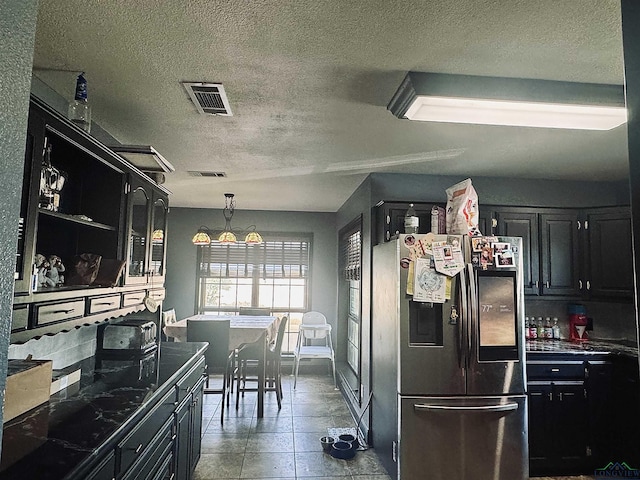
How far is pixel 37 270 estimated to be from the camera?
5.18 feet

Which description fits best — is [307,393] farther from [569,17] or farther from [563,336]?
[569,17]

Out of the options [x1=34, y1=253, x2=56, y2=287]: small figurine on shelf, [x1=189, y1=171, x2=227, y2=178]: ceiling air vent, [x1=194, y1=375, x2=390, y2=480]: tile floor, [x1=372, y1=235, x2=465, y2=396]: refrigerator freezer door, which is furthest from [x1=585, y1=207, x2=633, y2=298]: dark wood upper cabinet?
[x1=34, y1=253, x2=56, y2=287]: small figurine on shelf

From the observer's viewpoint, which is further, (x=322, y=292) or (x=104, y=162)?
(x=322, y=292)

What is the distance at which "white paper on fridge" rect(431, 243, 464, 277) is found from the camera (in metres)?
2.83

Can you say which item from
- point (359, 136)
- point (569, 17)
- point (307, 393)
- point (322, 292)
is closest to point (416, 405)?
point (359, 136)

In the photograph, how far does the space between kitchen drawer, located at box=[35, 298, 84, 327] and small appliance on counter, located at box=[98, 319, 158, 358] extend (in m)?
0.93

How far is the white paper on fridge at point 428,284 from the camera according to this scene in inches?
111

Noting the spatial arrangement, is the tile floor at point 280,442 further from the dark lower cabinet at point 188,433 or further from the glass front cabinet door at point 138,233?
the glass front cabinet door at point 138,233

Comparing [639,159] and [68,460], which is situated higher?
[639,159]

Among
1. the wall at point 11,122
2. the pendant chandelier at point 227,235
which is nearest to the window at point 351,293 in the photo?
the pendant chandelier at point 227,235


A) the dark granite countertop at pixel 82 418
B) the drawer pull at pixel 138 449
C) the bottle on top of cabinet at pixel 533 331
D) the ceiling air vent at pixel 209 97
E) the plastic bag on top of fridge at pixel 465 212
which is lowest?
the drawer pull at pixel 138 449

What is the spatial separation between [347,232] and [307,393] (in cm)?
214

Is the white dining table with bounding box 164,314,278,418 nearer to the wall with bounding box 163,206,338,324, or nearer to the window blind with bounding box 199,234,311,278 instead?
the wall with bounding box 163,206,338,324

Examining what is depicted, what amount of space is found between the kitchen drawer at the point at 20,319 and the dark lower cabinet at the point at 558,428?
3.33 metres
